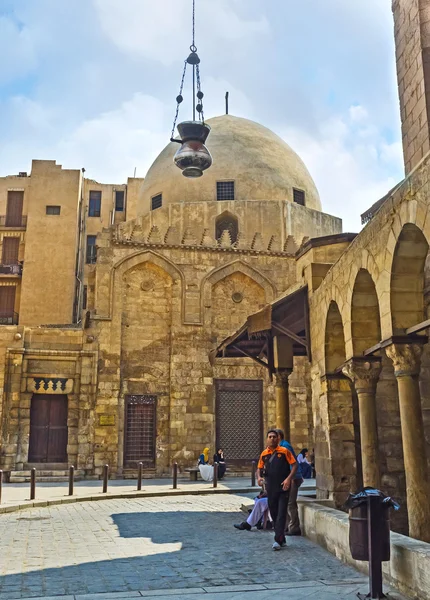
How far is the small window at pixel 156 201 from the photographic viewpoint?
26.6 m

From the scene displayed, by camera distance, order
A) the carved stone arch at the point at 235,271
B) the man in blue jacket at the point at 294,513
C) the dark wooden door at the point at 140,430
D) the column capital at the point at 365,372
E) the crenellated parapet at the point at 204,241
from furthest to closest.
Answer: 1. the carved stone arch at the point at 235,271
2. the crenellated parapet at the point at 204,241
3. the dark wooden door at the point at 140,430
4. the man in blue jacket at the point at 294,513
5. the column capital at the point at 365,372

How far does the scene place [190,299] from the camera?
21.3 m

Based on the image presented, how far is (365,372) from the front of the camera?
746 cm

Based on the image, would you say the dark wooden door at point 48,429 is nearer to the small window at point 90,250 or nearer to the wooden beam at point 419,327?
the wooden beam at point 419,327

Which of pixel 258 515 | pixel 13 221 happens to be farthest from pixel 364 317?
pixel 13 221

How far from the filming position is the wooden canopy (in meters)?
10.1

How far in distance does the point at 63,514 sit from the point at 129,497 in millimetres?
3313

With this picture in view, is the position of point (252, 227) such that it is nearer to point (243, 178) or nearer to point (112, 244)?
Result: point (243, 178)

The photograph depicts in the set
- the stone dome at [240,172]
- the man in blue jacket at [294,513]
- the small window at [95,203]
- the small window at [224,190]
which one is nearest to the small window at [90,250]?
the small window at [95,203]

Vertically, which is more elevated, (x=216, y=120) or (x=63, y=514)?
(x=216, y=120)

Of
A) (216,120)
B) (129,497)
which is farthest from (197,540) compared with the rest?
(216,120)

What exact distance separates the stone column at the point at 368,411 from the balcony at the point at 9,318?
89.0ft

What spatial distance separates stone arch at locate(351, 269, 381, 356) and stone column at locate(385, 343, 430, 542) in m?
1.36

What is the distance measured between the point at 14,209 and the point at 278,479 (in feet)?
102
